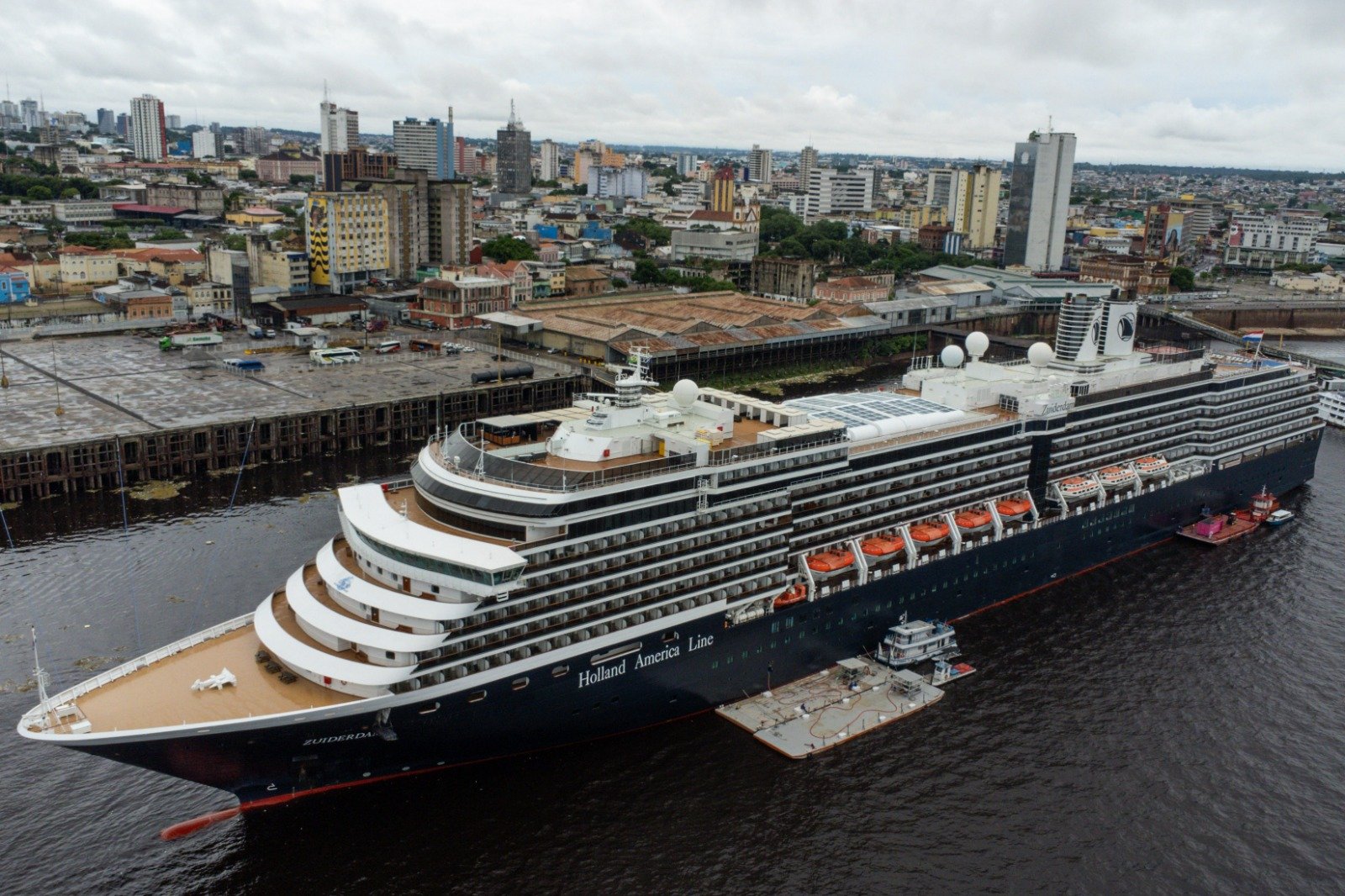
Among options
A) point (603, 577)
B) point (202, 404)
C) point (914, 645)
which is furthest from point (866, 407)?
point (202, 404)

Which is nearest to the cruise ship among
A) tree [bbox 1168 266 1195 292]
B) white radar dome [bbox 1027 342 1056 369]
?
white radar dome [bbox 1027 342 1056 369]

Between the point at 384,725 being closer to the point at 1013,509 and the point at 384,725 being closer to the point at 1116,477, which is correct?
the point at 1013,509

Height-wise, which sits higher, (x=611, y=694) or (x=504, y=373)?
(x=504, y=373)

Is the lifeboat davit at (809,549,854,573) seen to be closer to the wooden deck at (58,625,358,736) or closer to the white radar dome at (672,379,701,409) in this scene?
the white radar dome at (672,379,701,409)

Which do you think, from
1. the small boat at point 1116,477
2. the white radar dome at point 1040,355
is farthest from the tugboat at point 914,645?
the white radar dome at point 1040,355

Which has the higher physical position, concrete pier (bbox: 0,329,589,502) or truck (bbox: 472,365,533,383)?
truck (bbox: 472,365,533,383)

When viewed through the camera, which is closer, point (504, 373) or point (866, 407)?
point (866, 407)
